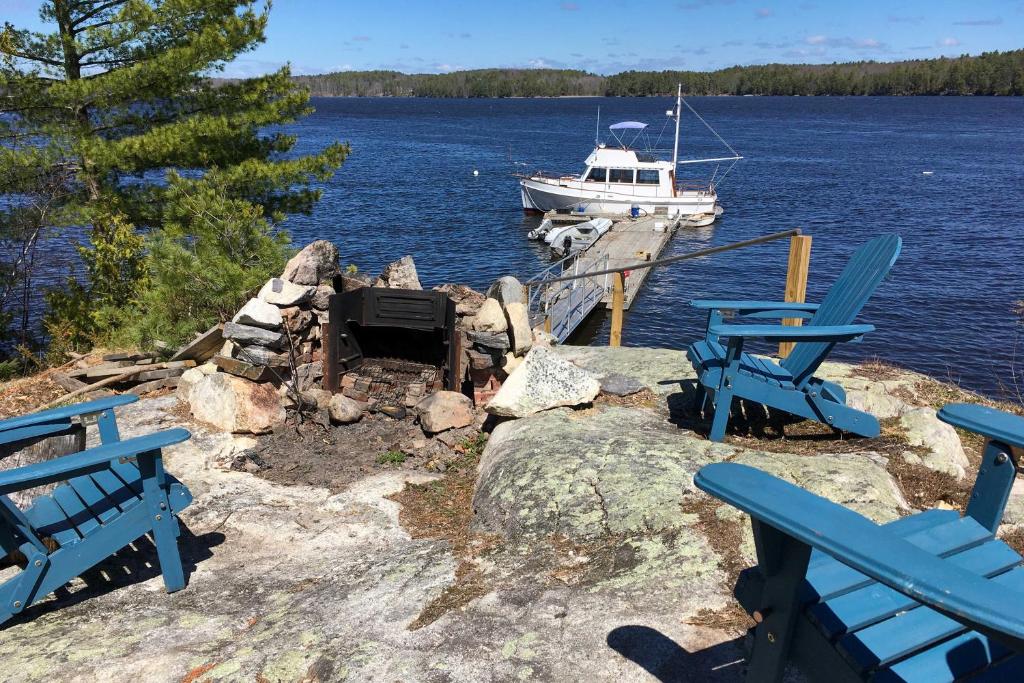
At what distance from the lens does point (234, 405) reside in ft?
17.3

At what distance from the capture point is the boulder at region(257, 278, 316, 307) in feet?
19.2

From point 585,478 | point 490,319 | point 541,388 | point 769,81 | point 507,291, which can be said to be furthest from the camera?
point 769,81

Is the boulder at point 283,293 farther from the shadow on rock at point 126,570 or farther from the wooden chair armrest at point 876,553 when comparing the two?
the wooden chair armrest at point 876,553

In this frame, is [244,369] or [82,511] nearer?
[82,511]

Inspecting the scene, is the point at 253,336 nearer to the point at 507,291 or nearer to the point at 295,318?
the point at 295,318

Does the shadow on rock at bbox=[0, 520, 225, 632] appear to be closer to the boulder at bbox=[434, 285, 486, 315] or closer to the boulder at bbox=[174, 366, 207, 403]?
the boulder at bbox=[174, 366, 207, 403]

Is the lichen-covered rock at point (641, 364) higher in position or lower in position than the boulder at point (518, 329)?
lower

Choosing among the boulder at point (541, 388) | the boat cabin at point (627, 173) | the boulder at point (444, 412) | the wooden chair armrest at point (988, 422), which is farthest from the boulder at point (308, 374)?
the boat cabin at point (627, 173)

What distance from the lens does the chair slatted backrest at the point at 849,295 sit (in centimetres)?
422

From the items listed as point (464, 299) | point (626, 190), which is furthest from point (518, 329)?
point (626, 190)

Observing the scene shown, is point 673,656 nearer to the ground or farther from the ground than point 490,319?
nearer to the ground

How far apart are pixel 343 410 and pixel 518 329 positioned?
1513 millimetres

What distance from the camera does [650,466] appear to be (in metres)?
3.79

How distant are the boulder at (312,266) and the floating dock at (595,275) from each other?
2.58 m
